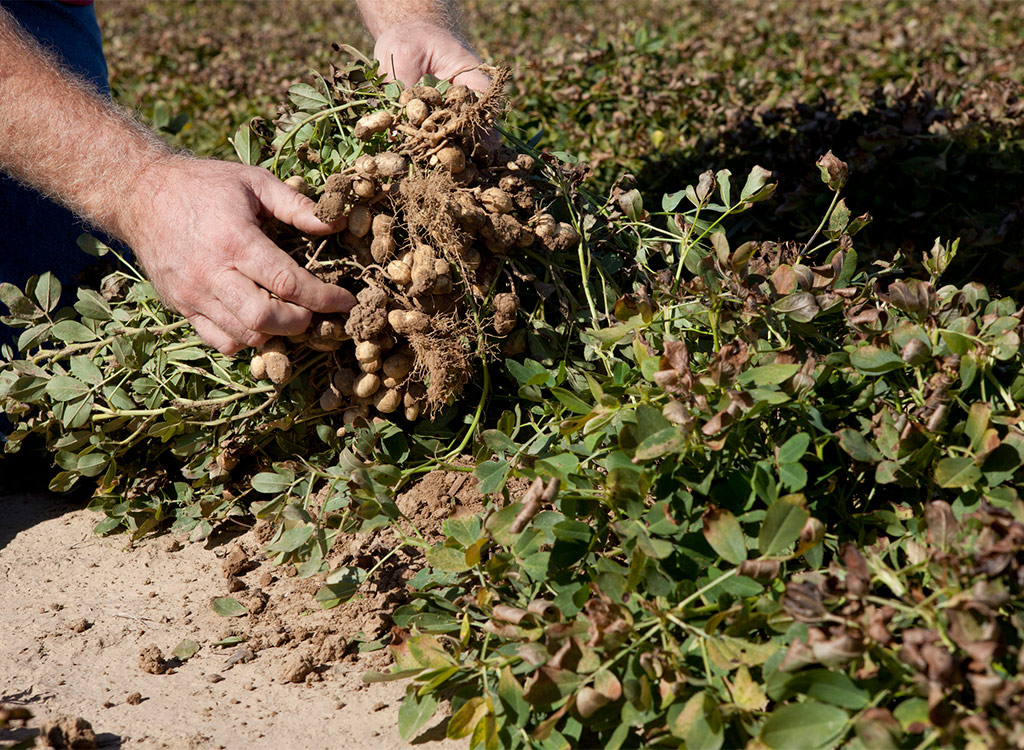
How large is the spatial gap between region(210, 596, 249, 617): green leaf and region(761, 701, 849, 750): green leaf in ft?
3.54

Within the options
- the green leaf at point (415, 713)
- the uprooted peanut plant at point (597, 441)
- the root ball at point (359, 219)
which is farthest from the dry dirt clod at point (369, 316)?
the green leaf at point (415, 713)

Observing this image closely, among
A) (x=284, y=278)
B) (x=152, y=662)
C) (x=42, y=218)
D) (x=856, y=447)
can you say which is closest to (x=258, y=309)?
(x=284, y=278)

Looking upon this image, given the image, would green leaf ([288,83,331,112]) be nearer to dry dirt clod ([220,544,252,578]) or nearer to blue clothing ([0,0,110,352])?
dry dirt clod ([220,544,252,578])

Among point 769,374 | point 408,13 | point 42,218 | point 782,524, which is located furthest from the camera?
point 42,218

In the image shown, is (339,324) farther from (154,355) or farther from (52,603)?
(52,603)

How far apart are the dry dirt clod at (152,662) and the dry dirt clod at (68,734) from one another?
219 millimetres

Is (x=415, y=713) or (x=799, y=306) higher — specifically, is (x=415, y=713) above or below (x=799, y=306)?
below

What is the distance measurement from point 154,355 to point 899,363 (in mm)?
1563

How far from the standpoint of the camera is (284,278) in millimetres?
1639


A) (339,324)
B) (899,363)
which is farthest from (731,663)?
(339,324)

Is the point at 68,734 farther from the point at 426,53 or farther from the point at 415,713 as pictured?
the point at 426,53

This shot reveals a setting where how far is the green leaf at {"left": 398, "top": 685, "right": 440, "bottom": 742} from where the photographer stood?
1312 millimetres

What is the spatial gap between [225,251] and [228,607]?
0.70 m

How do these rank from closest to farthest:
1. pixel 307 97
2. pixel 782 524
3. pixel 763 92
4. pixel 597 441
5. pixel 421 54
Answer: pixel 782 524
pixel 597 441
pixel 307 97
pixel 421 54
pixel 763 92
